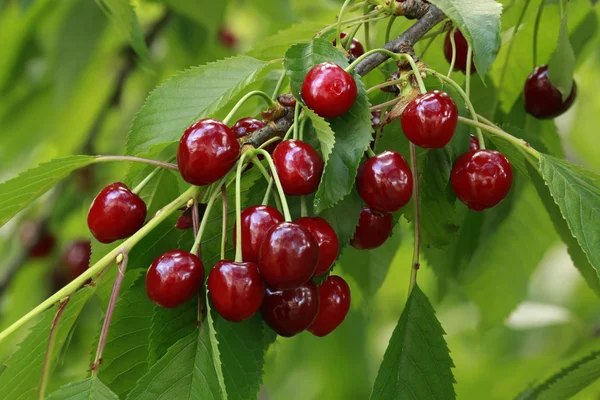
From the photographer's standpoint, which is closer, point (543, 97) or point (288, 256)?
point (288, 256)

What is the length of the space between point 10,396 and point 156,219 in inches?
14.6

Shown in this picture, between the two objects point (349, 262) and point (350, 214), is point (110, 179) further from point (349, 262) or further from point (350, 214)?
point (350, 214)

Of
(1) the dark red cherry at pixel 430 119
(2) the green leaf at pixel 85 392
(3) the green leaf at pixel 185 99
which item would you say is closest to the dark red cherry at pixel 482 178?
(1) the dark red cherry at pixel 430 119

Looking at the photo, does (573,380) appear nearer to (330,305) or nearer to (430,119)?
(330,305)

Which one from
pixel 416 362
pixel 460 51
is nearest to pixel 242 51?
pixel 460 51

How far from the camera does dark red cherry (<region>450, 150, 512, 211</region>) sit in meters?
1.20

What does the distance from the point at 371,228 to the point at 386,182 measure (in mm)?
167

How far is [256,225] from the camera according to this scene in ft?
3.48

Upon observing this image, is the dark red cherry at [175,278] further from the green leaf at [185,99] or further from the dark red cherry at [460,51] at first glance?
the dark red cherry at [460,51]

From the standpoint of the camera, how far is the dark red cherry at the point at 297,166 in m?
1.08

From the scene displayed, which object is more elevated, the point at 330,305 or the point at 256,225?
the point at 256,225

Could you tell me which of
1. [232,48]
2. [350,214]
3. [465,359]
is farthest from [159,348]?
[232,48]

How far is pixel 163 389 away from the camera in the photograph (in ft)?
3.41

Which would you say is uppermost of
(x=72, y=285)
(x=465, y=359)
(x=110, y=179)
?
(x=72, y=285)
